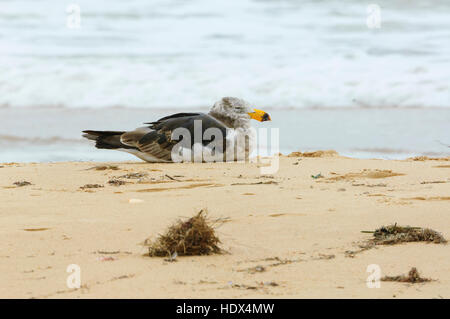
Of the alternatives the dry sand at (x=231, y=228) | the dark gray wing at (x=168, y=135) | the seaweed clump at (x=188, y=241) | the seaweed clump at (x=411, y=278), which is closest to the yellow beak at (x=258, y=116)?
the dark gray wing at (x=168, y=135)

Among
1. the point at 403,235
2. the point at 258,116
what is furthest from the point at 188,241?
the point at 258,116

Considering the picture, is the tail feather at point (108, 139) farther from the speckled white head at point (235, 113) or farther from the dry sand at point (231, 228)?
the dry sand at point (231, 228)

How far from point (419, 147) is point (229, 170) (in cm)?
370

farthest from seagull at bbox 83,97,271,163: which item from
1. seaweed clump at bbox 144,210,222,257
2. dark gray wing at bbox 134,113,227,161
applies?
seaweed clump at bbox 144,210,222,257

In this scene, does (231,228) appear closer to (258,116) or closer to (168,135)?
(168,135)

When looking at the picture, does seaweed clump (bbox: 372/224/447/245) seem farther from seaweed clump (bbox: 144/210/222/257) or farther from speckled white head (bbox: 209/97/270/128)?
speckled white head (bbox: 209/97/270/128)

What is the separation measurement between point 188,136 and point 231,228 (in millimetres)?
4353

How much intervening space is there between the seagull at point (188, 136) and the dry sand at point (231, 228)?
103 centimetres

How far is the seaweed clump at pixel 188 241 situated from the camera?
4141 millimetres

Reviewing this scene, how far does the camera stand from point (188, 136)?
919 cm

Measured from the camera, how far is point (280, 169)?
8070mm

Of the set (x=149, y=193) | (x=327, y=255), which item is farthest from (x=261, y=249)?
(x=149, y=193)
